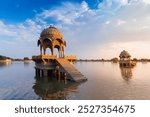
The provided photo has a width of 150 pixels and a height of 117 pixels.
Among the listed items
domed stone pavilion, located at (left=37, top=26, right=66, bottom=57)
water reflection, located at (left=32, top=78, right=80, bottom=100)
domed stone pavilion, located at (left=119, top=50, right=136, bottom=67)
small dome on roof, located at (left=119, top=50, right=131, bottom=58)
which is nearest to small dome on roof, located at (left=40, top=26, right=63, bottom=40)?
domed stone pavilion, located at (left=37, top=26, right=66, bottom=57)

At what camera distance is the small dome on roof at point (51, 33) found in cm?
3319

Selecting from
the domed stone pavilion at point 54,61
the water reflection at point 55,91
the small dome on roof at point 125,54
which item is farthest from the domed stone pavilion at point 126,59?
the water reflection at point 55,91

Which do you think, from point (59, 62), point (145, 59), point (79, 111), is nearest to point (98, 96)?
point (79, 111)

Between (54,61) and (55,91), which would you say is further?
(54,61)

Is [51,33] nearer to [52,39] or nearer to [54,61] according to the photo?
[52,39]


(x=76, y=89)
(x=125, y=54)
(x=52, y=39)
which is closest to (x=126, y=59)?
(x=125, y=54)

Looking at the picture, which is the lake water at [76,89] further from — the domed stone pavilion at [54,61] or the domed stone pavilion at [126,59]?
the domed stone pavilion at [126,59]

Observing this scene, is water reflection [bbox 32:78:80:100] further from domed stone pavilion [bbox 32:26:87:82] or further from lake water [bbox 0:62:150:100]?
domed stone pavilion [bbox 32:26:87:82]

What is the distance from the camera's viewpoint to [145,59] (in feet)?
594

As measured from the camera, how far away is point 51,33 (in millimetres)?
33281

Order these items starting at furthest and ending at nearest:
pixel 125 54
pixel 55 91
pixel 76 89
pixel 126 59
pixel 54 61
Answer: pixel 126 59
pixel 125 54
pixel 54 61
pixel 76 89
pixel 55 91

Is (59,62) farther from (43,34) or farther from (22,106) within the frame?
(22,106)

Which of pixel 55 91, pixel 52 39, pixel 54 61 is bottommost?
pixel 55 91

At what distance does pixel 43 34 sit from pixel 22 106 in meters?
25.8
